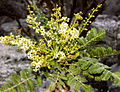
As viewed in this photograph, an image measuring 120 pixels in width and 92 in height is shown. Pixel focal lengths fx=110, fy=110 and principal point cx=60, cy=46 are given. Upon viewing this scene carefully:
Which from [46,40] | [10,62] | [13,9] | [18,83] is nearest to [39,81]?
[18,83]

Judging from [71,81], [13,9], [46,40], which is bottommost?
[71,81]

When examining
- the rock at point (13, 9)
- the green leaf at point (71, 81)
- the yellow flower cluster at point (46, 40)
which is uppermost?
the rock at point (13, 9)

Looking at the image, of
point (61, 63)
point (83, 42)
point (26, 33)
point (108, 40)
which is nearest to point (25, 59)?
point (26, 33)

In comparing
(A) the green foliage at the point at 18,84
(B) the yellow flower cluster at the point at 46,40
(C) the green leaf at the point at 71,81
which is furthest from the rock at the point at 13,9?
(C) the green leaf at the point at 71,81

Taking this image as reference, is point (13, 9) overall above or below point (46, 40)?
above

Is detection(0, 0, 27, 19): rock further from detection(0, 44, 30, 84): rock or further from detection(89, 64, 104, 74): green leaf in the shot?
detection(89, 64, 104, 74): green leaf

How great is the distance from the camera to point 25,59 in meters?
1.15

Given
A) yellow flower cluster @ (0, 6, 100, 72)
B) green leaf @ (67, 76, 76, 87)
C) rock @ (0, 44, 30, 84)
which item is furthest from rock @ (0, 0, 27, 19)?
green leaf @ (67, 76, 76, 87)

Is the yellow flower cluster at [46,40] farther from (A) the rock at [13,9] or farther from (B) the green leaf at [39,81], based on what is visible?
(A) the rock at [13,9]

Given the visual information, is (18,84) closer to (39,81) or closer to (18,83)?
(18,83)

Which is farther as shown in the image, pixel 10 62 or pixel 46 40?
pixel 10 62

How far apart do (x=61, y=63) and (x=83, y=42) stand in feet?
0.84

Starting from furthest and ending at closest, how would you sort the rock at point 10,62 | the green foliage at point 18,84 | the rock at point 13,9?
the rock at point 13,9, the rock at point 10,62, the green foliage at point 18,84

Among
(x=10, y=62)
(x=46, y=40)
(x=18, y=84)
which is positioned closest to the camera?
(x=18, y=84)
